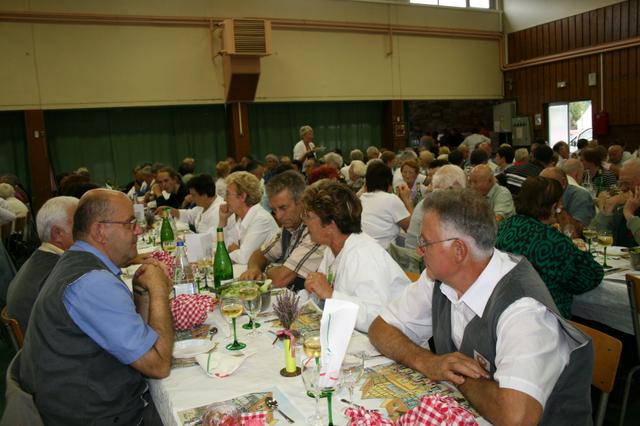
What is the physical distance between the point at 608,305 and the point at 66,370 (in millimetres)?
2757

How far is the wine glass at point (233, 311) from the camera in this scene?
2.07 m

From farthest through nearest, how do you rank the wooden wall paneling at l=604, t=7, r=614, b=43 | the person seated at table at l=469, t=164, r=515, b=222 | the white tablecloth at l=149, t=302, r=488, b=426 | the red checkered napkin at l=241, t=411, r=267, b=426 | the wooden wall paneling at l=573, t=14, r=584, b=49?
1. the wooden wall paneling at l=573, t=14, r=584, b=49
2. the wooden wall paneling at l=604, t=7, r=614, b=43
3. the person seated at table at l=469, t=164, r=515, b=222
4. the white tablecloth at l=149, t=302, r=488, b=426
5. the red checkered napkin at l=241, t=411, r=267, b=426

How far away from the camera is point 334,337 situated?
1.48 m

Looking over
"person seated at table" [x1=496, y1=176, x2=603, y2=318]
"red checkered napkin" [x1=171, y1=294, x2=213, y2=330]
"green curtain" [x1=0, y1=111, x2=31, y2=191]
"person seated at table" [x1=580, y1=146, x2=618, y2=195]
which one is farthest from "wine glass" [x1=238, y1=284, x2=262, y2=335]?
"green curtain" [x1=0, y1=111, x2=31, y2=191]

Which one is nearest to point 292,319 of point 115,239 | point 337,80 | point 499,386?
point 115,239

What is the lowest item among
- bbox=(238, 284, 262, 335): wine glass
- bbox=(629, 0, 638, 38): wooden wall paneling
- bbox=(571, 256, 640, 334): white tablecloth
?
bbox=(571, 256, 640, 334): white tablecloth

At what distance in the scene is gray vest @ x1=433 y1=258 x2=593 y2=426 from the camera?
1568 mm

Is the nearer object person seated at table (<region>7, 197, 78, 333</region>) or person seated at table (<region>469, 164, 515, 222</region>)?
person seated at table (<region>7, 197, 78, 333</region>)

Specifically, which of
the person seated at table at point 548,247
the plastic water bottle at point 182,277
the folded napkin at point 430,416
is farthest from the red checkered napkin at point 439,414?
the person seated at table at point 548,247

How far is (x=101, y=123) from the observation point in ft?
34.6

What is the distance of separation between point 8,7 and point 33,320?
31.3 ft

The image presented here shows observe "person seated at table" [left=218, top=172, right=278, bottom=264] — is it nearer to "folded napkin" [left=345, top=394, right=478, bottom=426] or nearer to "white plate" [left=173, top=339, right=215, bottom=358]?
"white plate" [left=173, top=339, right=215, bottom=358]

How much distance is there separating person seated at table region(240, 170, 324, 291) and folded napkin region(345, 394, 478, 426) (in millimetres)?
1725

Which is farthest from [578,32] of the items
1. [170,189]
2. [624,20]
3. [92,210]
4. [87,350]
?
[87,350]
